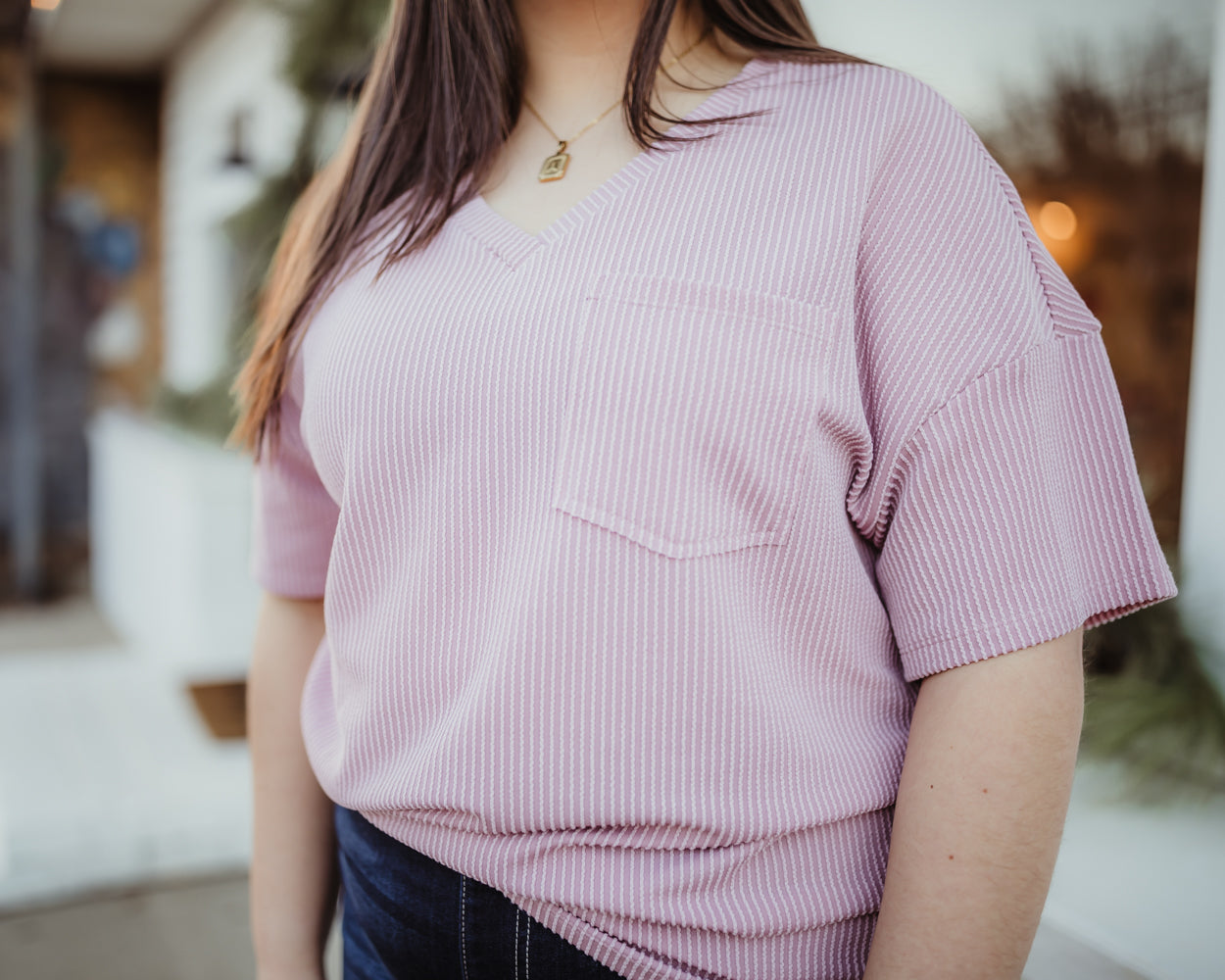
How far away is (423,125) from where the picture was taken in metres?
0.92

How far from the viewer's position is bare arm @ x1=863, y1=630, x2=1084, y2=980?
0.62m

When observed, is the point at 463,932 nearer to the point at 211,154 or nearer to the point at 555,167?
the point at 555,167

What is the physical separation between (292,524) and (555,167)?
41cm

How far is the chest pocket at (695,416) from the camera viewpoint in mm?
641

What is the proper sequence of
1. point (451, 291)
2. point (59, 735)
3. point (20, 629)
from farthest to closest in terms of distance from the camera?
point (20, 629) < point (59, 735) < point (451, 291)

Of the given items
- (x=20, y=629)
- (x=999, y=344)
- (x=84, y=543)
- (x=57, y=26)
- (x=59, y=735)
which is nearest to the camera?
(x=999, y=344)

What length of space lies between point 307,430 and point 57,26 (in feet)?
22.2

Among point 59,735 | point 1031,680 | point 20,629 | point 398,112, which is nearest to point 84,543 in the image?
point 20,629

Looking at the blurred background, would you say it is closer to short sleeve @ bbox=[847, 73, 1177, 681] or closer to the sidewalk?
the sidewalk

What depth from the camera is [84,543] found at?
6.85 m

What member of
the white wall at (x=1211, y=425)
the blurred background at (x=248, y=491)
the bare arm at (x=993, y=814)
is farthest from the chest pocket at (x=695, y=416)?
the white wall at (x=1211, y=425)

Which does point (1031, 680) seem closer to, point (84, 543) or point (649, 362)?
point (649, 362)

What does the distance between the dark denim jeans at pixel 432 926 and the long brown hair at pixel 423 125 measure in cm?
38

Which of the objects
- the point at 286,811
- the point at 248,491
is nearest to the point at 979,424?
the point at 286,811
